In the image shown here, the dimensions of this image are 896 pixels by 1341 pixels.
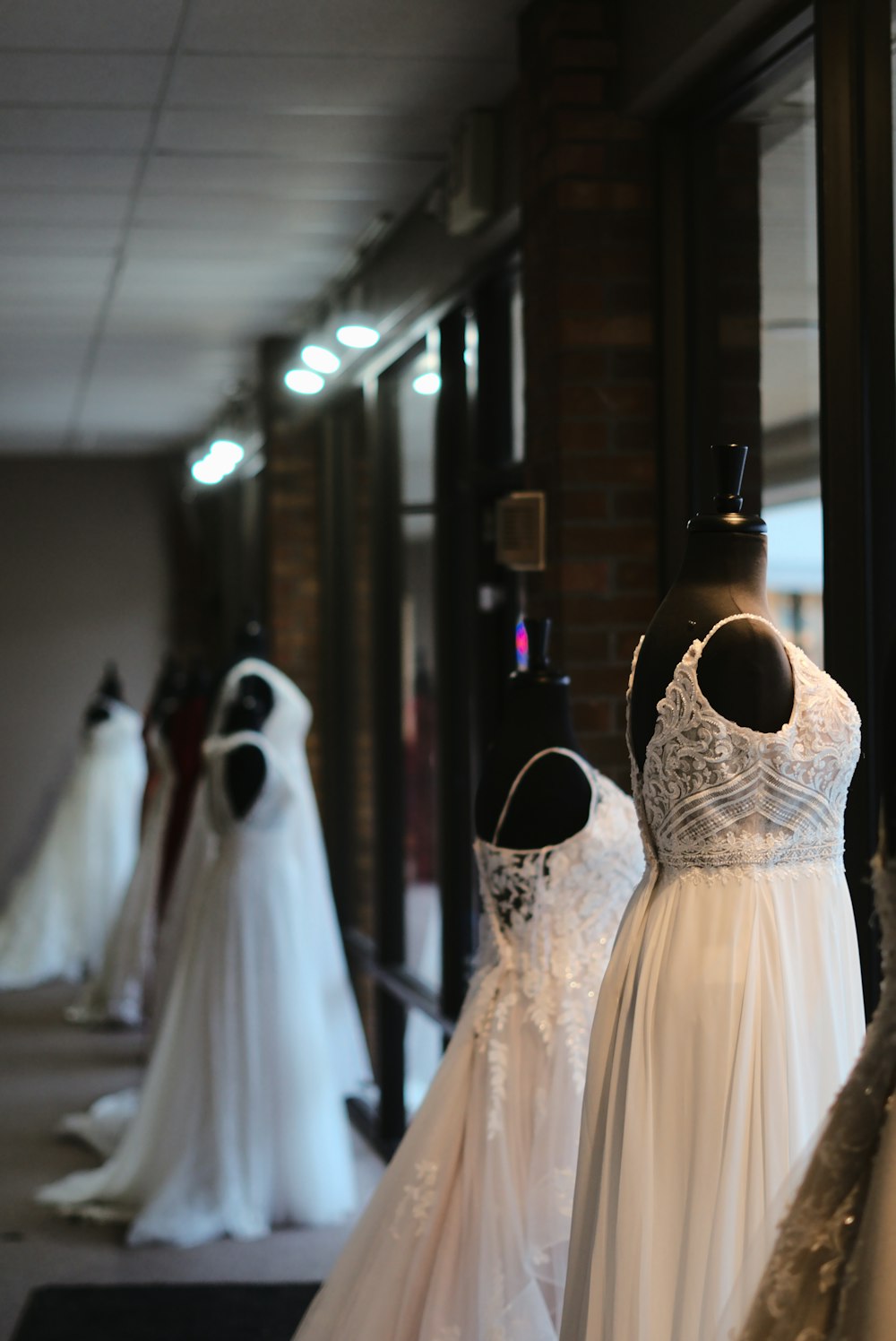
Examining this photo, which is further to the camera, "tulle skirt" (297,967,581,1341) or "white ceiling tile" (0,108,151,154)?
"white ceiling tile" (0,108,151,154)

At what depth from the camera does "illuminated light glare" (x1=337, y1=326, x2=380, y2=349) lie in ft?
17.6

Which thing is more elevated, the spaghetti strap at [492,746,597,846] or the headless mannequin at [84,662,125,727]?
the headless mannequin at [84,662,125,727]

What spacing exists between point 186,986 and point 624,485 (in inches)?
79.2

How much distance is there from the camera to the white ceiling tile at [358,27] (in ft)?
11.0

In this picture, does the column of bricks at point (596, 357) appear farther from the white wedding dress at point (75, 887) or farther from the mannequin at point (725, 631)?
the white wedding dress at point (75, 887)

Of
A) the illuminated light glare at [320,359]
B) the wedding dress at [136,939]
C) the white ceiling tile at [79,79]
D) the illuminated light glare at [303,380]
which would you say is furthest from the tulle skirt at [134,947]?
the white ceiling tile at [79,79]

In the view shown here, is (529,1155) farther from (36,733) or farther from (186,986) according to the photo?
(36,733)

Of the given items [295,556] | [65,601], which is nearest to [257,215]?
[295,556]

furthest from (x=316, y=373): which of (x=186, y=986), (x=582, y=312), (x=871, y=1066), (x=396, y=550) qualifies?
(x=871, y=1066)

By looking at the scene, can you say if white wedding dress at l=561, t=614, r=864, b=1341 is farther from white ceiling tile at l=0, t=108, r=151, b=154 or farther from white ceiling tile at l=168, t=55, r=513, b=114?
white ceiling tile at l=0, t=108, r=151, b=154

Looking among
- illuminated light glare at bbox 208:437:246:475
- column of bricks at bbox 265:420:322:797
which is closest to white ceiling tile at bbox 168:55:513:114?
column of bricks at bbox 265:420:322:797

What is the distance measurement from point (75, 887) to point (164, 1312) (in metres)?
5.17

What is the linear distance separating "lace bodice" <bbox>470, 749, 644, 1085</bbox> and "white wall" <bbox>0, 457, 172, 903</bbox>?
884 centimetres

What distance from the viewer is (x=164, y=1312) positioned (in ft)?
12.4
